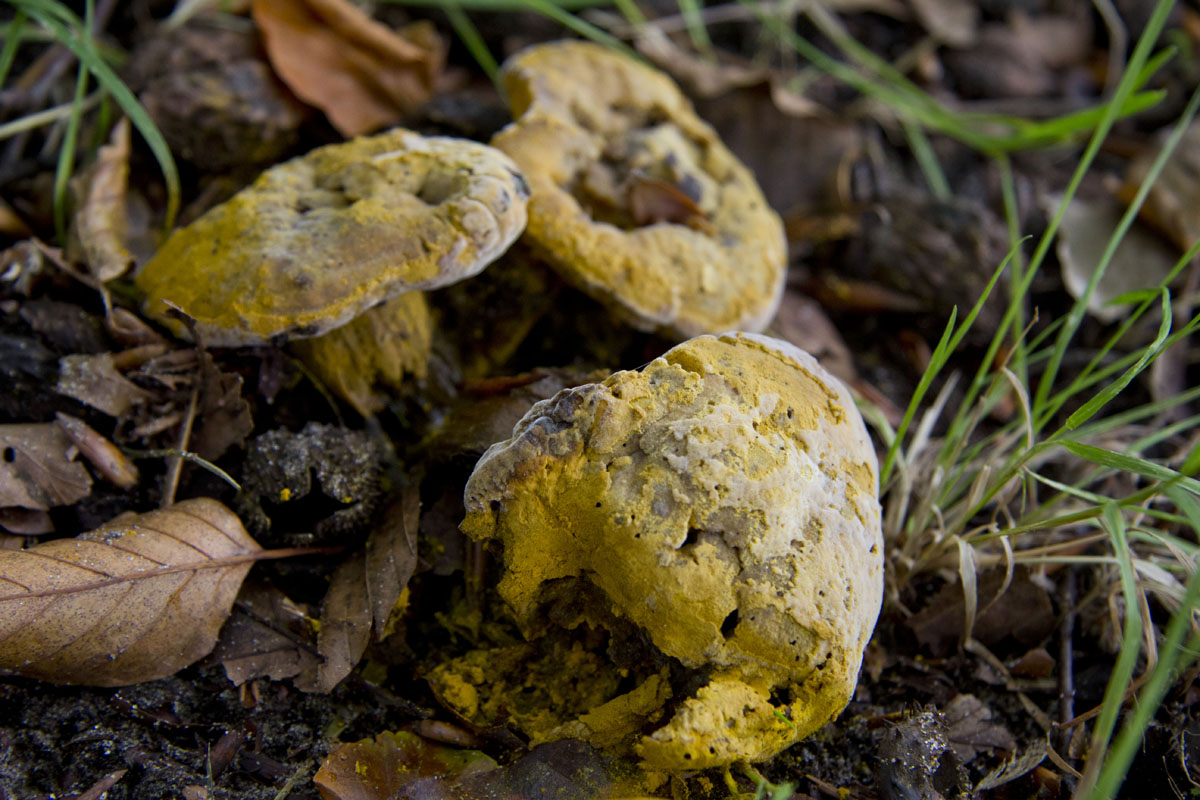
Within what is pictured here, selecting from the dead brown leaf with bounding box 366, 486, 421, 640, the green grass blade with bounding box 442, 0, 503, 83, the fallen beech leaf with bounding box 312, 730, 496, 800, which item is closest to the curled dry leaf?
the dead brown leaf with bounding box 366, 486, 421, 640

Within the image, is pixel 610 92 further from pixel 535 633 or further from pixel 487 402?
pixel 535 633

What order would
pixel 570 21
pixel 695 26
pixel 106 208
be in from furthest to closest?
pixel 695 26 → pixel 570 21 → pixel 106 208

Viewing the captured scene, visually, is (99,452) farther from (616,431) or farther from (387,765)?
(616,431)

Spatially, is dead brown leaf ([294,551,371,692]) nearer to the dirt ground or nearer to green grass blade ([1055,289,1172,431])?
the dirt ground

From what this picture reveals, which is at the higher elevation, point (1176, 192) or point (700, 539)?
point (700, 539)

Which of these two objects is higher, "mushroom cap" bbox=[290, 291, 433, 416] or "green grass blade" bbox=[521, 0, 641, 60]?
"green grass blade" bbox=[521, 0, 641, 60]

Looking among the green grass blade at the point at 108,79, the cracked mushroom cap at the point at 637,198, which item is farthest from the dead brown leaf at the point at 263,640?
the green grass blade at the point at 108,79

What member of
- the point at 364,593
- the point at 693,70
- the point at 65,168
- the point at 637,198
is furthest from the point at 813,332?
the point at 65,168

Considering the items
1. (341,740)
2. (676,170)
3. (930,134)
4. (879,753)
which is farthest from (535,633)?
(930,134)
